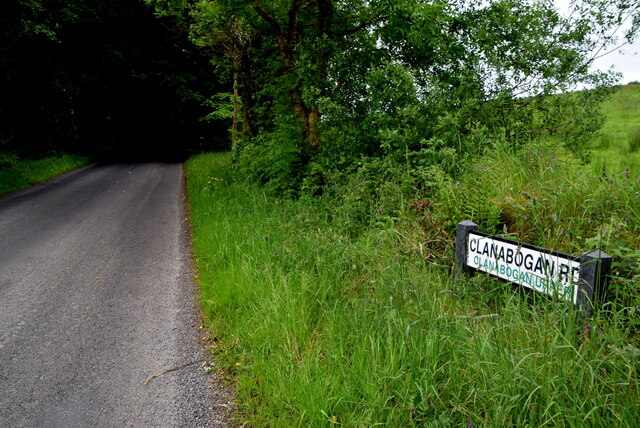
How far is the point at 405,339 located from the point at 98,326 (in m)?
3.25

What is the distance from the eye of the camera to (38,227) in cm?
838

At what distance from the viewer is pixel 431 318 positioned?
3066 millimetres

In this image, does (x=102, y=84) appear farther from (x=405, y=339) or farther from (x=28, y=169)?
(x=405, y=339)

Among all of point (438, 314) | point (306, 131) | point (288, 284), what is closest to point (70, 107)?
point (306, 131)

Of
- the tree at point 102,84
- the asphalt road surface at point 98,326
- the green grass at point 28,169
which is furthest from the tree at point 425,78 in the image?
the tree at point 102,84

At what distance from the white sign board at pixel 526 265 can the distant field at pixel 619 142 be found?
288 cm

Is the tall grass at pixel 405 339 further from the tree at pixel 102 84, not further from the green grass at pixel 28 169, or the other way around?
the tree at pixel 102 84

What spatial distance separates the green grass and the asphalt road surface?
494cm

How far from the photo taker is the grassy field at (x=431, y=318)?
7.67ft

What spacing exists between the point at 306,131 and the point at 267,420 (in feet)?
24.5

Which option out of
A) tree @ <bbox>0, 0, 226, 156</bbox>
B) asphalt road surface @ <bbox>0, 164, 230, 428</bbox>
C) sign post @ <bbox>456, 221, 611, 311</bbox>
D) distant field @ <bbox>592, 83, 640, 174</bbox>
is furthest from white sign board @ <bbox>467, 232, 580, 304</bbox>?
tree @ <bbox>0, 0, 226, 156</bbox>

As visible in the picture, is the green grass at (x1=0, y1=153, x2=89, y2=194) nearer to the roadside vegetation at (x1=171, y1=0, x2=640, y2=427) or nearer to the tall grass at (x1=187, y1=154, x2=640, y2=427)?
the roadside vegetation at (x1=171, y1=0, x2=640, y2=427)

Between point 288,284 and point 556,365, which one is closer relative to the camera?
point 556,365

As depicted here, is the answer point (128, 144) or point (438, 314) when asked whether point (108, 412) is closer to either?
point (438, 314)
